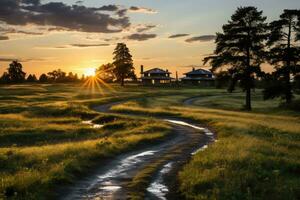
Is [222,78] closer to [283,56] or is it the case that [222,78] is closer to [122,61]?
[283,56]

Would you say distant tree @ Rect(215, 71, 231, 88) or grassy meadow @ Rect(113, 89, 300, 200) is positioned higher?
distant tree @ Rect(215, 71, 231, 88)

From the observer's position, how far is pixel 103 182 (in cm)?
1884

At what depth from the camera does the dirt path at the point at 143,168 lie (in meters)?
16.8

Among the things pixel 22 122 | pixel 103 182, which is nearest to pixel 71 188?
pixel 103 182

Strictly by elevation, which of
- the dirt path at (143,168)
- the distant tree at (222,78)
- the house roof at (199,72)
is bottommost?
the dirt path at (143,168)

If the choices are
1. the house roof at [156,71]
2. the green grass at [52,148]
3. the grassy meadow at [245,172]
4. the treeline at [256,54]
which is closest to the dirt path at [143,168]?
the grassy meadow at [245,172]

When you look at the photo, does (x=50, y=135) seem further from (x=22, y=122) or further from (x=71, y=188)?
(x=71, y=188)

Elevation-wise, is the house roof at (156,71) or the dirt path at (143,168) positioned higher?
the house roof at (156,71)

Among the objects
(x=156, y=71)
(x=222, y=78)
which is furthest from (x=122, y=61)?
(x=222, y=78)

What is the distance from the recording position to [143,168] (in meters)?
21.9

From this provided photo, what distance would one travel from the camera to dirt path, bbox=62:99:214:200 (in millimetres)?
16844

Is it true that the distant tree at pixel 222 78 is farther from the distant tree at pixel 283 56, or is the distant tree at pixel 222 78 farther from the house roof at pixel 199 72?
the house roof at pixel 199 72

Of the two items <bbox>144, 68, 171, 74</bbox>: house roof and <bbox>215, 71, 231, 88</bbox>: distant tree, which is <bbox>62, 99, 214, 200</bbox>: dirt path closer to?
<bbox>215, 71, 231, 88</bbox>: distant tree

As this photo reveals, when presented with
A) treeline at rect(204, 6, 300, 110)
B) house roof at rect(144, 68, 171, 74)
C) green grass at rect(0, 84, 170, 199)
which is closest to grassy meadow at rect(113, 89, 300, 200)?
green grass at rect(0, 84, 170, 199)
